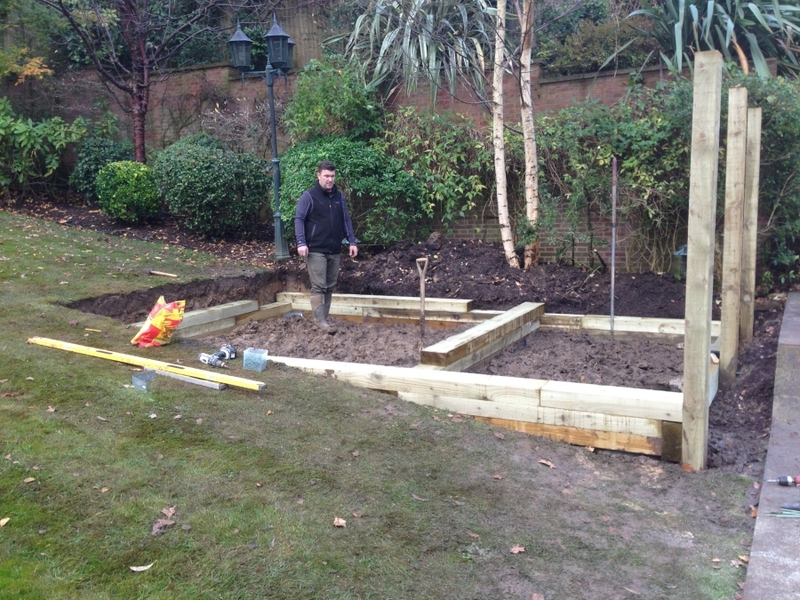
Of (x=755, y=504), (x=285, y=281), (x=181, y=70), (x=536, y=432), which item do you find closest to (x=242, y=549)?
(x=536, y=432)

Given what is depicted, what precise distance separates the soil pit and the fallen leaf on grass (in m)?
2.87

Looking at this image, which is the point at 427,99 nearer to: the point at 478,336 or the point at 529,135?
the point at 529,135

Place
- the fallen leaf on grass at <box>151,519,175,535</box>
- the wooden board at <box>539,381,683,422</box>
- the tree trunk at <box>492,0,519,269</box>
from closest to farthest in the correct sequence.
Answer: the fallen leaf on grass at <box>151,519,175,535</box>
the wooden board at <box>539,381,683,422</box>
the tree trunk at <box>492,0,519,269</box>

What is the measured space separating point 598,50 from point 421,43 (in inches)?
113

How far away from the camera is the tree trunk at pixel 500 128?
28.5 feet

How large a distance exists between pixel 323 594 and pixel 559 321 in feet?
17.6

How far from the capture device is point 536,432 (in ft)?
16.2

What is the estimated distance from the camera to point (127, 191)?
1159 cm

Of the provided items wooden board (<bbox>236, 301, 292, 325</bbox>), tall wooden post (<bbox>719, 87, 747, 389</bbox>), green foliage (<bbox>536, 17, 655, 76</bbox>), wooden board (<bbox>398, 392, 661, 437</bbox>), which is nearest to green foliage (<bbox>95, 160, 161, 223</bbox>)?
wooden board (<bbox>236, 301, 292, 325</bbox>)

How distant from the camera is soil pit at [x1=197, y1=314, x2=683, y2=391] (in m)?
6.04


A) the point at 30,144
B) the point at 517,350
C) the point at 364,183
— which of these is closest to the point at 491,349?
the point at 517,350

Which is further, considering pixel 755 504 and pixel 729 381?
pixel 729 381

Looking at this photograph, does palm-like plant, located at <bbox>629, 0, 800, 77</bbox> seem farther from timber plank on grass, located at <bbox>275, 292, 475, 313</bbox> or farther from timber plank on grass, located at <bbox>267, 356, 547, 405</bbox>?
timber plank on grass, located at <bbox>267, 356, 547, 405</bbox>

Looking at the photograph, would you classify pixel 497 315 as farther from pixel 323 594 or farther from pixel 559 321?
pixel 323 594
